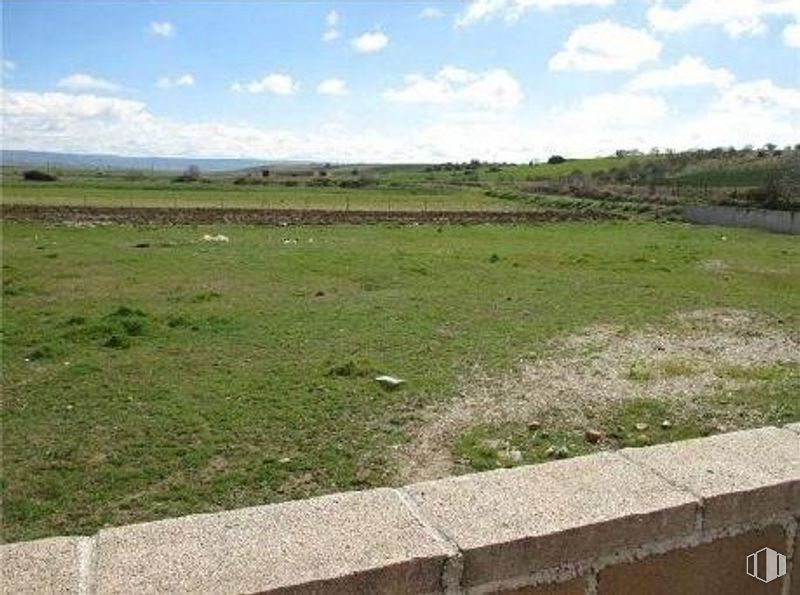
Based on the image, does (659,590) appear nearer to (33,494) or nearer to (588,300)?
(33,494)

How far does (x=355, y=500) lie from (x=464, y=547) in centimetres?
42

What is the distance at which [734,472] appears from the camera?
2.39 m

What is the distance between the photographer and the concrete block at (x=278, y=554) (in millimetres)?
1807

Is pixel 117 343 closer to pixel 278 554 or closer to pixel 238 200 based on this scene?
pixel 278 554

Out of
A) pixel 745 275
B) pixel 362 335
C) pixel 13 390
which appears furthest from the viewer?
pixel 745 275

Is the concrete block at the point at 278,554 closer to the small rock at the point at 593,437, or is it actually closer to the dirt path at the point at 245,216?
the small rock at the point at 593,437

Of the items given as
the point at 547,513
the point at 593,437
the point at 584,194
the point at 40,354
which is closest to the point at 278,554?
the point at 547,513

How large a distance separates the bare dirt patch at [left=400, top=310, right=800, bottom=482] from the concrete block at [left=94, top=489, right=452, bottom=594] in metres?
4.31

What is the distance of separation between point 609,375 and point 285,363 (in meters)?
4.23

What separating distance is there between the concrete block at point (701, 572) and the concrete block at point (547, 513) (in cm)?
8

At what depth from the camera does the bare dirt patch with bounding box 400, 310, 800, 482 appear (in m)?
7.63

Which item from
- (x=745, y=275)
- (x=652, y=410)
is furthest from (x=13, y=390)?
(x=745, y=275)

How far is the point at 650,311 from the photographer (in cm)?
1405

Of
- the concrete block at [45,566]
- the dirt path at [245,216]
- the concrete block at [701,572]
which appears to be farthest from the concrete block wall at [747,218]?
the concrete block at [45,566]
